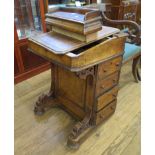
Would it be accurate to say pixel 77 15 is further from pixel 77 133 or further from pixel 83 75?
pixel 77 133

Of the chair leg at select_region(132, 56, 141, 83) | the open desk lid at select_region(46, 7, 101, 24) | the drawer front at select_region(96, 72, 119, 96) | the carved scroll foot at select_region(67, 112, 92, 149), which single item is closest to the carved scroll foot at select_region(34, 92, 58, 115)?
the carved scroll foot at select_region(67, 112, 92, 149)

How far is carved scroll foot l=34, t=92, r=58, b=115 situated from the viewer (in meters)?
1.55

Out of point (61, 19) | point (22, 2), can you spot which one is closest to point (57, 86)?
point (61, 19)

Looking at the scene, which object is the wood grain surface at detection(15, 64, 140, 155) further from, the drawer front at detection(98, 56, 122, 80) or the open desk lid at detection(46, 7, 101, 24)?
the open desk lid at detection(46, 7, 101, 24)

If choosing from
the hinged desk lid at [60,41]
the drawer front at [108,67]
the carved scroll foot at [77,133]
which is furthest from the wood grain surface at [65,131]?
the hinged desk lid at [60,41]

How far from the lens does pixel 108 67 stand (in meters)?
1.20

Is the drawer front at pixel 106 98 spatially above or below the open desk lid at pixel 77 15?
below

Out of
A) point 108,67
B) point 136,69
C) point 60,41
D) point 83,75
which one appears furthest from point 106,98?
point 136,69

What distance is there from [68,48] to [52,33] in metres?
0.31

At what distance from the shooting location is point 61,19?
3.58 ft

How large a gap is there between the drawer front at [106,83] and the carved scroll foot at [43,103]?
552 mm

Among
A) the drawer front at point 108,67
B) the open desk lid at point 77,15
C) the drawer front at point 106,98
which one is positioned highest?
the open desk lid at point 77,15

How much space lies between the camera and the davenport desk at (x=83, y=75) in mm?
964

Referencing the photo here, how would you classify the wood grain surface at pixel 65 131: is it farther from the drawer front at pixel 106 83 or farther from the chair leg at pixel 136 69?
the drawer front at pixel 106 83
